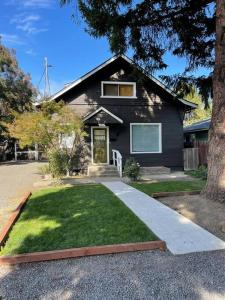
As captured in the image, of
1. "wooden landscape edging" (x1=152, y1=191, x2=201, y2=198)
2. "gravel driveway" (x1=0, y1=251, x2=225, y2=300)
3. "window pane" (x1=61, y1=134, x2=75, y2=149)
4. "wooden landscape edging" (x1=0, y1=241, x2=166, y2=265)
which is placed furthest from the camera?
"window pane" (x1=61, y1=134, x2=75, y2=149)

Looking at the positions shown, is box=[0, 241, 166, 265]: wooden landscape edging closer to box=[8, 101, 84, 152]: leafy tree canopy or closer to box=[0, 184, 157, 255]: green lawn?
box=[0, 184, 157, 255]: green lawn

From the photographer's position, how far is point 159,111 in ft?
56.2

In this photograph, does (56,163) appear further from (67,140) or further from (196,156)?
(196,156)

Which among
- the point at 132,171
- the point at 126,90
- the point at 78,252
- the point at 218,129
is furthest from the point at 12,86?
the point at 78,252

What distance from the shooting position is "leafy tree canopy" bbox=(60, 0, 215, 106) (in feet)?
30.9

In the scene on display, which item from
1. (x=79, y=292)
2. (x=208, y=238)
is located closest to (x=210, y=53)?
(x=208, y=238)

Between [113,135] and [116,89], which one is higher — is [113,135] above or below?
below

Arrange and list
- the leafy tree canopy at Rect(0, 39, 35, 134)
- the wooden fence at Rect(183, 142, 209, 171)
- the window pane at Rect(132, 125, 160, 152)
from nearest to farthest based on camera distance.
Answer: the wooden fence at Rect(183, 142, 209, 171)
the window pane at Rect(132, 125, 160, 152)
the leafy tree canopy at Rect(0, 39, 35, 134)

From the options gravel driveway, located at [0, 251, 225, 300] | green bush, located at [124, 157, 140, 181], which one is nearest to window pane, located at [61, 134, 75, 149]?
green bush, located at [124, 157, 140, 181]

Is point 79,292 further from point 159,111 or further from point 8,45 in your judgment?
point 8,45

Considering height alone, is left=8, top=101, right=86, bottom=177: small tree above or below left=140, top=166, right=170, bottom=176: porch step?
above

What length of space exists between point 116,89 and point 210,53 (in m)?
6.63

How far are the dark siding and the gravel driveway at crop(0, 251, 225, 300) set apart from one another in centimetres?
1184

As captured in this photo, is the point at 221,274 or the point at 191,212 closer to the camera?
the point at 221,274
